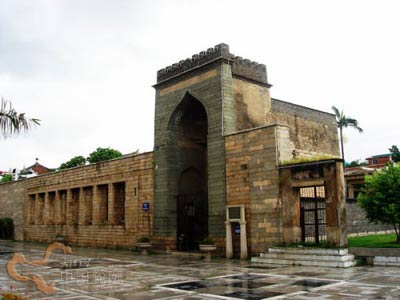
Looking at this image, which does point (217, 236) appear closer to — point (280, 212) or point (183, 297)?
→ point (280, 212)

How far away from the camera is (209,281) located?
10.6m

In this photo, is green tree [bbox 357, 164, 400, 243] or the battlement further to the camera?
the battlement

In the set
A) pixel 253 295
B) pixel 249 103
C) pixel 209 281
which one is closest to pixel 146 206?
pixel 249 103

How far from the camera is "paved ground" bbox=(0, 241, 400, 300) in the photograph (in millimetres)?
8656

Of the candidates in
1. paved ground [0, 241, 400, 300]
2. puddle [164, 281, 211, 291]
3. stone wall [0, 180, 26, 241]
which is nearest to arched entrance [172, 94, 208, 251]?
paved ground [0, 241, 400, 300]

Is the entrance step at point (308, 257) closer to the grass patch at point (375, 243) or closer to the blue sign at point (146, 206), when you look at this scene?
the grass patch at point (375, 243)

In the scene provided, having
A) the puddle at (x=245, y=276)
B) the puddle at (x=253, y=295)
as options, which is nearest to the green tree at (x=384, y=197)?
the puddle at (x=245, y=276)

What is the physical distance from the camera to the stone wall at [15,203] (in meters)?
33.1

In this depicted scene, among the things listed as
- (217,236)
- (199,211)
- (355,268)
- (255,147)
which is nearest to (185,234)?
(199,211)

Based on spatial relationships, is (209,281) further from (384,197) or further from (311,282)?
(384,197)

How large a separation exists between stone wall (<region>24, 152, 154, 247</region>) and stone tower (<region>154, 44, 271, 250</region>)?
1384mm

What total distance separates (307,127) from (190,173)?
6730 millimetres

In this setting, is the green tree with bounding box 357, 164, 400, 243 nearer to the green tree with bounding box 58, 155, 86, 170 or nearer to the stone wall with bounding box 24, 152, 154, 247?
the stone wall with bounding box 24, 152, 154, 247

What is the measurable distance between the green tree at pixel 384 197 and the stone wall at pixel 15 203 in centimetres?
2715
